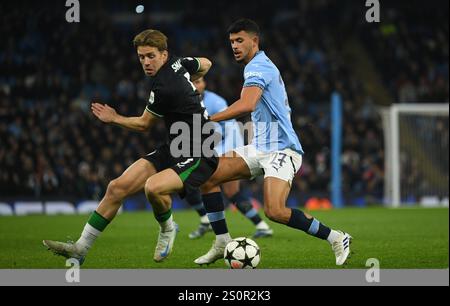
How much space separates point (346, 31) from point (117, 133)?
10.2m

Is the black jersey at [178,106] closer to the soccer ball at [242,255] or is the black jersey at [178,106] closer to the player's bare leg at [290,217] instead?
the player's bare leg at [290,217]

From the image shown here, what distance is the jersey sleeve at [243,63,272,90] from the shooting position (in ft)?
26.2

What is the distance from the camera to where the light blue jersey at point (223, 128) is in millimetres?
12008

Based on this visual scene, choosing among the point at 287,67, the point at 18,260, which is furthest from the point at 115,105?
the point at 18,260

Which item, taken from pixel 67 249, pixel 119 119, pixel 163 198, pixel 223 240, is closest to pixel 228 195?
pixel 223 240

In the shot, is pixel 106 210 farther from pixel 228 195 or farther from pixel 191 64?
pixel 228 195

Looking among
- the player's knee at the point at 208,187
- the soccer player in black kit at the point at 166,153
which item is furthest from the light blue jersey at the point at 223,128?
the soccer player in black kit at the point at 166,153

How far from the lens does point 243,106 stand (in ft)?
25.4

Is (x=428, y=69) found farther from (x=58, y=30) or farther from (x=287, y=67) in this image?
(x=58, y=30)

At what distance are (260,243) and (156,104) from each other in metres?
3.52

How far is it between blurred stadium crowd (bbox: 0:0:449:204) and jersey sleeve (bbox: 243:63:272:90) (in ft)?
40.0

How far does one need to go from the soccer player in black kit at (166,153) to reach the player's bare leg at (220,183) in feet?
0.87

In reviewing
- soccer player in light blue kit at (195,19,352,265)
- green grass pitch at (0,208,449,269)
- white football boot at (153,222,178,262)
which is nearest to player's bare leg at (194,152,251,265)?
soccer player in light blue kit at (195,19,352,265)

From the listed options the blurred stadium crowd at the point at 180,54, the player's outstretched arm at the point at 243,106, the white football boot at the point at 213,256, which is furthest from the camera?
the blurred stadium crowd at the point at 180,54
